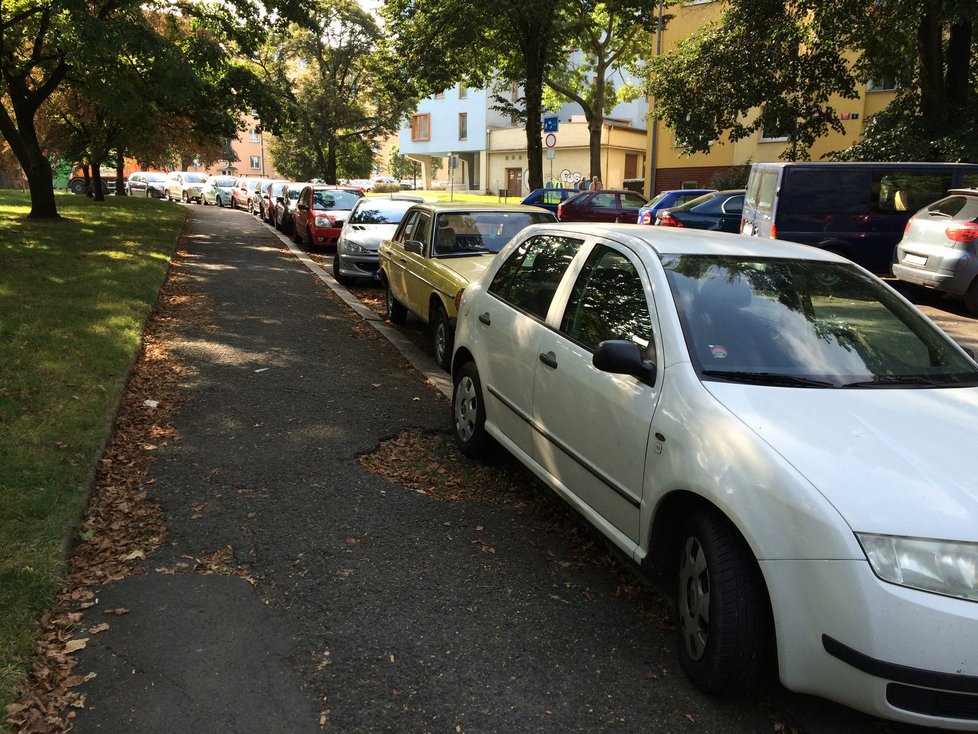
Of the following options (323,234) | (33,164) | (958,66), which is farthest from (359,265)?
(958,66)

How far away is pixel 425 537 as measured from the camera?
429cm

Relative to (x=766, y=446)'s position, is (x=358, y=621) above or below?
below

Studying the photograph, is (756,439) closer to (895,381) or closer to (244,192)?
(895,381)

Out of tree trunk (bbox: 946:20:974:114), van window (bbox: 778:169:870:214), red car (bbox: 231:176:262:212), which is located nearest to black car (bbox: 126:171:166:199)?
red car (bbox: 231:176:262:212)

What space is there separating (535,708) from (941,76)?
18664 millimetres

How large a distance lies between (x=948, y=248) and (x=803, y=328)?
8808 millimetres

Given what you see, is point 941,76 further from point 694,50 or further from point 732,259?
point 732,259

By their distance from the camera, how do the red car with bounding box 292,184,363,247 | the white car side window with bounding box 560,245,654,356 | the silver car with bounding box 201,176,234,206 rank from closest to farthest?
1. the white car side window with bounding box 560,245,654,356
2. the red car with bounding box 292,184,363,247
3. the silver car with bounding box 201,176,234,206

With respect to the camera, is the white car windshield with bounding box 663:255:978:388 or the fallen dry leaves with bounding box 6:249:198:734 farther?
the white car windshield with bounding box 663:255:978:388

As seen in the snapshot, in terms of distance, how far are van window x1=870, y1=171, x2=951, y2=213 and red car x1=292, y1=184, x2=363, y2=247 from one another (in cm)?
1074

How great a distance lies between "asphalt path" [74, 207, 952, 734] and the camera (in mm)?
2887

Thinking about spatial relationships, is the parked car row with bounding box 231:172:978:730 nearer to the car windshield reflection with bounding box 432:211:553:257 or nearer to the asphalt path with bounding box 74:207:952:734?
the asphalt path with bounding box 74:207:952:734

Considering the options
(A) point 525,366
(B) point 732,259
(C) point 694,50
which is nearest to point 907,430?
(B) point 732,259

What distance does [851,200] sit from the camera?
13078 mm
